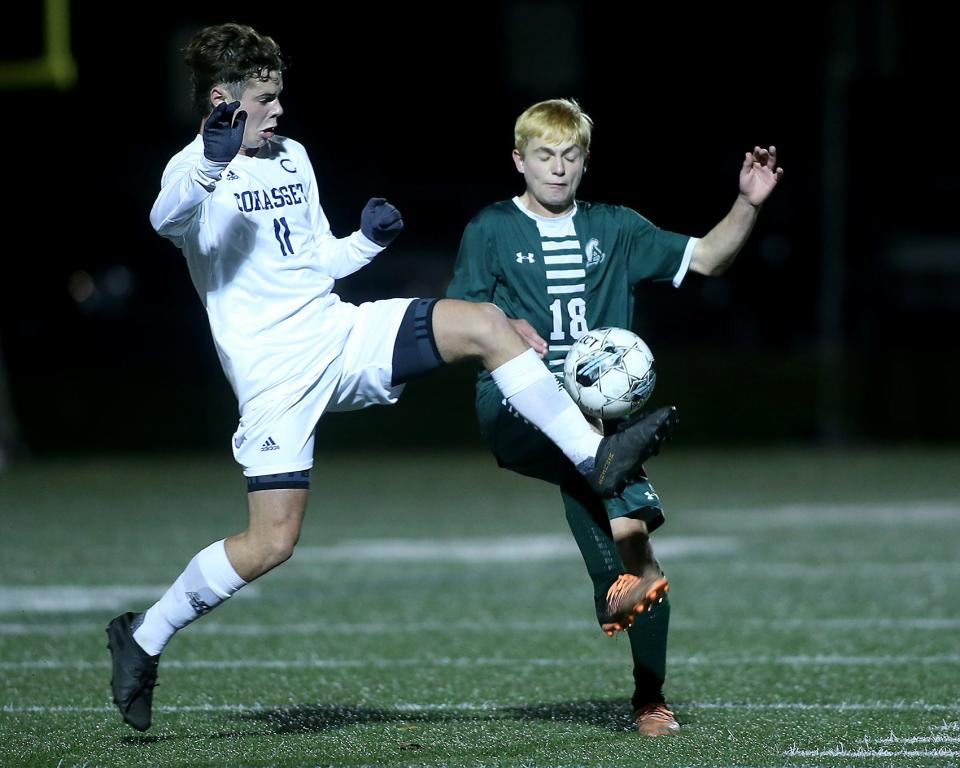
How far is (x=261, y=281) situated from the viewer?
4.51 metres

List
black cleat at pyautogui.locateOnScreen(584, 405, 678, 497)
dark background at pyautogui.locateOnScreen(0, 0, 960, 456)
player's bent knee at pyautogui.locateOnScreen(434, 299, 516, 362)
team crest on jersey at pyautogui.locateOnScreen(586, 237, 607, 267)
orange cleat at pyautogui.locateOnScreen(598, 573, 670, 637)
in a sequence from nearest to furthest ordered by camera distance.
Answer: black cleat at pyautogui.locateOnScreen(584, 405, 678, 497)
orange cleat at pyautogui.locateOnScreen(598, 573, 670, 637)
player's bent knee at pyautogui.locateOnScreen(434, 299, 516, 362)
team crest on jersey at pyautogui.locateOnScreen(586, 237, 607, 267)
dark background at pyautogui.locateOnScreen(0, 0, 960, 456)

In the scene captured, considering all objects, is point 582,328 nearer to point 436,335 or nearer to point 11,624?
point 436,335

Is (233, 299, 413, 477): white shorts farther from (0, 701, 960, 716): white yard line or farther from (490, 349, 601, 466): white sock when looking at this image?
(0, 701, 960, 716): white yard line

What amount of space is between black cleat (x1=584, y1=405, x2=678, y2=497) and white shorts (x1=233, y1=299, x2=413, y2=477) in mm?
701

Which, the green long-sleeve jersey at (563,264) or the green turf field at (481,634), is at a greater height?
the green long-sleeve jersey at (563,264)

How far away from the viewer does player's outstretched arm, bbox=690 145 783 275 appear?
187 inches

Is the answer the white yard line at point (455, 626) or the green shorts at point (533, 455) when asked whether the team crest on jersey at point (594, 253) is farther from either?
the white yard line at point (455, 626)

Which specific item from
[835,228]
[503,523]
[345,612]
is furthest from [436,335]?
[835,228]

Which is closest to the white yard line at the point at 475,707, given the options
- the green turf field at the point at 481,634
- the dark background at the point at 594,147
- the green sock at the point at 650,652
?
the green turf field at the point at 481,634

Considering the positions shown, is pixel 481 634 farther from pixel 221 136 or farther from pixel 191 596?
pixel 221 136

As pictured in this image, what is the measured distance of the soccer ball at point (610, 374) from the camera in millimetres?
4383

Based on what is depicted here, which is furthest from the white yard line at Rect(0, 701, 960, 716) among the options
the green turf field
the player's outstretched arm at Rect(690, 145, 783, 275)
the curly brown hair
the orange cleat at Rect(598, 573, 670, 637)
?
the curly brown hair

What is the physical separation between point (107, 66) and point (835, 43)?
13.5 metres

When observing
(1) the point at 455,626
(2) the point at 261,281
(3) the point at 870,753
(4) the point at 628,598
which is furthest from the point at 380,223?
(1) the point at 455,626
